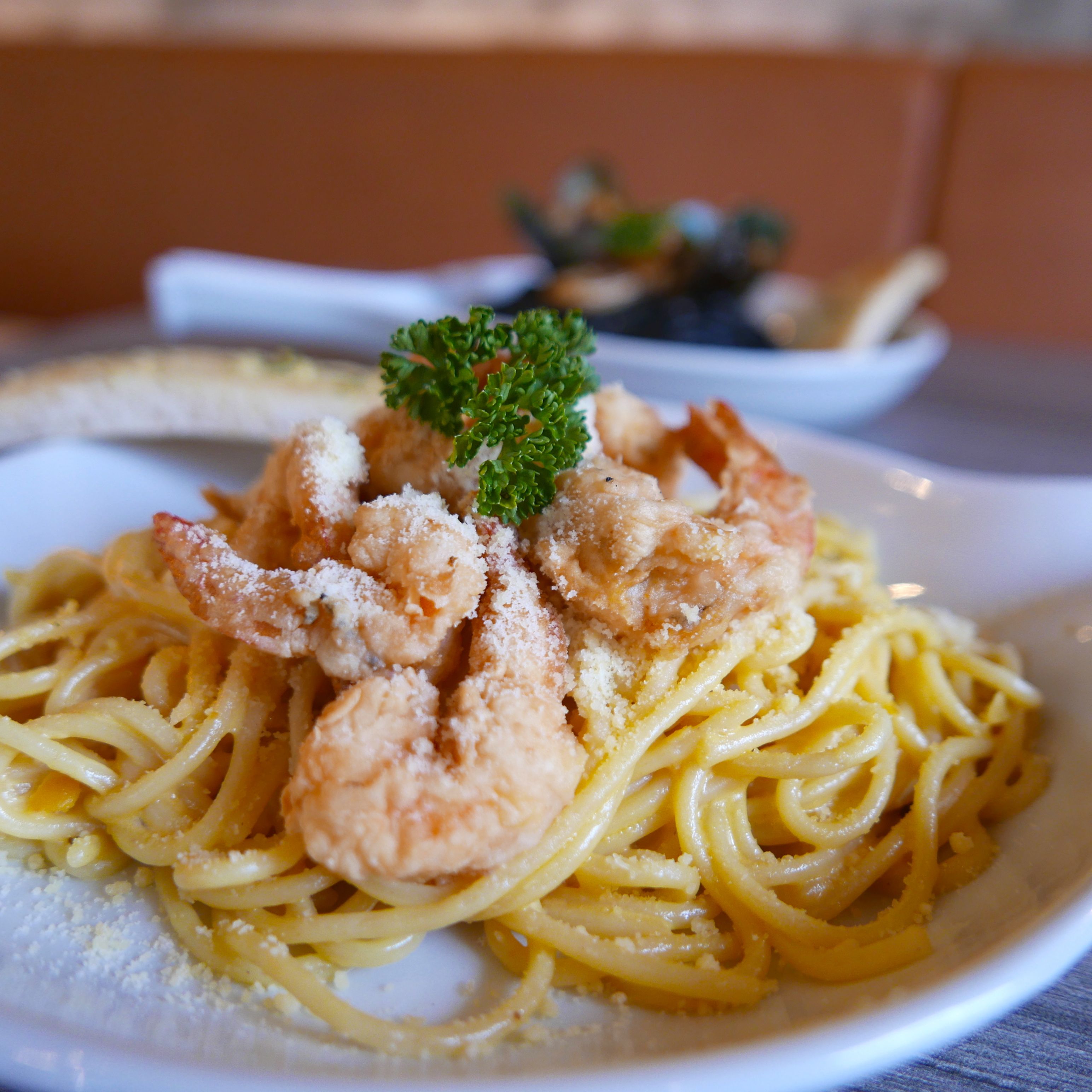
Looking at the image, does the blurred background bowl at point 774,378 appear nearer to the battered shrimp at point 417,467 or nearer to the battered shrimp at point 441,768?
the battered shrimp at point 417,467

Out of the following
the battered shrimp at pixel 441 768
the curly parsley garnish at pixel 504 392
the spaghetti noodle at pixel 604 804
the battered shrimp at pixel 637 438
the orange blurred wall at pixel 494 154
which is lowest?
the spaghetti noodle at pixel 604 804

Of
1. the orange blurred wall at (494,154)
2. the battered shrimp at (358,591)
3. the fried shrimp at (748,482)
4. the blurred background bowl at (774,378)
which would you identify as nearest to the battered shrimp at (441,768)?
the battered shrimp at (358,591)

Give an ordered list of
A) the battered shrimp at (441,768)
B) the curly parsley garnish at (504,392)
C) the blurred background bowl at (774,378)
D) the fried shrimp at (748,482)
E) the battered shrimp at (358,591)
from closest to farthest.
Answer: the battered shrimp at (441,768) → the battered shrimp at (358,591) → the curly parsley garnish at (504,392) → the fried shrimp at (748,482) → the blurred background bowl at (774,378)

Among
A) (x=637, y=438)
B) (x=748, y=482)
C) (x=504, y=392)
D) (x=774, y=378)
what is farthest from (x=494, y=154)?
(x=504, y=392)

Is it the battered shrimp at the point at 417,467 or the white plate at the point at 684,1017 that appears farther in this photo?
the battered shrimp at the point at 417,467

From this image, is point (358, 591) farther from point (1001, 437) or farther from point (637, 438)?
point (1001, 437)

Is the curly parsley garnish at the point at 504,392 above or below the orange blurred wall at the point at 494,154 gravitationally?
below
